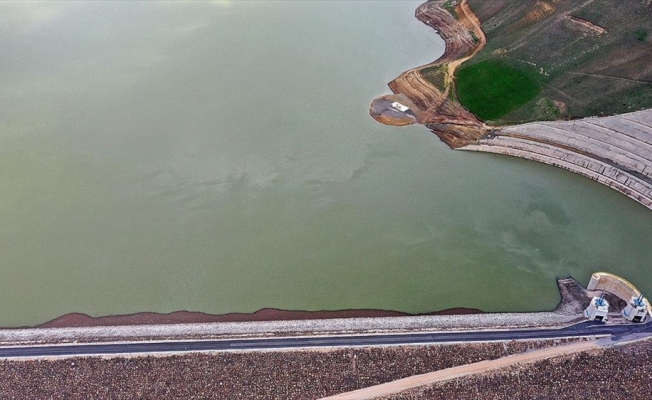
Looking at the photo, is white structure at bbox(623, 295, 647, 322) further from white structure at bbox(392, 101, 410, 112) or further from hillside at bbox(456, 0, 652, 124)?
white structure at bbox(392, 101, 410, 112)

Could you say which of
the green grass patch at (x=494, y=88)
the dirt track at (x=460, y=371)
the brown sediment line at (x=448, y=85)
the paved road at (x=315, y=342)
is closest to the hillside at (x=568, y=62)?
the green grass patch at (x=494, y=88)

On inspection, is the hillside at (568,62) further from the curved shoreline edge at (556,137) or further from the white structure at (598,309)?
the white structure at (598,309)

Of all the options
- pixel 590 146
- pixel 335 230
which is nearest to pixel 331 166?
pixel 335 230

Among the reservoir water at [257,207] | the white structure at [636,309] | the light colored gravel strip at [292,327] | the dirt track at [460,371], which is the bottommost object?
the dirt track at [460,371]

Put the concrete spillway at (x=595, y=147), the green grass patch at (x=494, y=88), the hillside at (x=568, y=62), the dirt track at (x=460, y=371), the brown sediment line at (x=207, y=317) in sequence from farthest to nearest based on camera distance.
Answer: the green grass patch at (x=494, y=88) → the hillside at (x=568, y=62) → the concrete spillway at (x=595, y=147) → the brown sediment line at (x=207, y=317) → the dirt track at (x=460, y=371)

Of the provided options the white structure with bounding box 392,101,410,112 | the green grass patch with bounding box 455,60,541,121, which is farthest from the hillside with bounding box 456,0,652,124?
the white structure with bounding box 392,101,410,112

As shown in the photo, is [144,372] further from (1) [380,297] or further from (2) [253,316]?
(1) [380,297]

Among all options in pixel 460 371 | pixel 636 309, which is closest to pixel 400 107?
pixel 636 309
